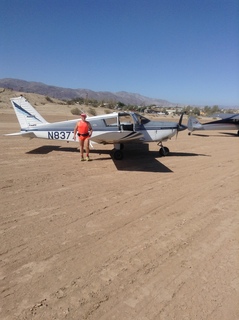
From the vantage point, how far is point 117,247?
346cm

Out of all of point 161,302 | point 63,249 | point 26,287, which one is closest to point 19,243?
point 63,249

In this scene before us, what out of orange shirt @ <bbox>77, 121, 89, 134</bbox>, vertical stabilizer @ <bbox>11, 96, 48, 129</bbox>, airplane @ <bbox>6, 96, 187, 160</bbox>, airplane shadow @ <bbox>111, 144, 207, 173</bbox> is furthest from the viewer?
vertical stabilizer @ <bbox>11, 96, 48, 129</bbox>

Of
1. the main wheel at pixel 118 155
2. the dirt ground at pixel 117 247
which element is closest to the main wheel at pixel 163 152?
the main wheel at pixel 118 155

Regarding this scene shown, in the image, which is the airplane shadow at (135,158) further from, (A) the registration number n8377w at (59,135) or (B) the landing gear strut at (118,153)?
(A) the registration number n8377w at (59,135)

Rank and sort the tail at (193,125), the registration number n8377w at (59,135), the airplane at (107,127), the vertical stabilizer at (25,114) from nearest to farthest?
the airplane at (107,127)
the registration number n8377w at (59,135)
the vertical stabilizer at (25,114)
the tail at (193,125)

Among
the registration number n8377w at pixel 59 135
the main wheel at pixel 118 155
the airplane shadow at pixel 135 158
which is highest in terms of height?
the registration number n8377w at pixel 59 135

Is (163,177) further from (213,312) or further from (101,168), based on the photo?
(213,312)

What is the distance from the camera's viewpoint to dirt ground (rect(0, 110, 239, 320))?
2.49m

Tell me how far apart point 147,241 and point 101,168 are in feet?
14.6

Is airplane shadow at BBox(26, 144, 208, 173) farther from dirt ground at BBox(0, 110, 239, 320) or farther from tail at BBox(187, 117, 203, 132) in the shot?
tail at BBox(187, 117, 203, 132)

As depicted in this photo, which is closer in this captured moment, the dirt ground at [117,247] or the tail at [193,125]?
the dirt ground at [117,247]

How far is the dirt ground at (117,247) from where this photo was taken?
8.16ft

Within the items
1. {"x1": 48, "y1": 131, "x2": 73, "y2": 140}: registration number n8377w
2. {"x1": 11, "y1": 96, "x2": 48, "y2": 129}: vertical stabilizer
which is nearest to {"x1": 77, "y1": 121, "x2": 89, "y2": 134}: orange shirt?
{"x1": 48, "y1": 131, "x2": 73, "y2": 140}: registration number n8377w

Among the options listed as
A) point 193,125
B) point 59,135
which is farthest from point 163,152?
point 193,125
